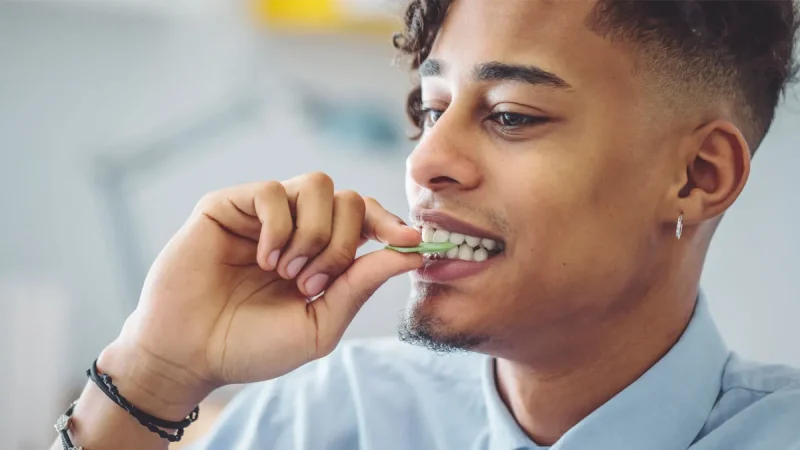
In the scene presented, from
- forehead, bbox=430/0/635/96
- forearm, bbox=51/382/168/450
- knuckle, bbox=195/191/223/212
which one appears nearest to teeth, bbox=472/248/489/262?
forehead, bbox=430/0/635/96

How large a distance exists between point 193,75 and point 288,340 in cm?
112

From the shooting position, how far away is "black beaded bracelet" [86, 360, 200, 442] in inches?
38.1

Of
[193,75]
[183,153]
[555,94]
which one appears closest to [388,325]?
[183,153]

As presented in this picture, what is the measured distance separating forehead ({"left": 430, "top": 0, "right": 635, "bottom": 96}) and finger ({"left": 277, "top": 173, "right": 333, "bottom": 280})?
229 millimetres

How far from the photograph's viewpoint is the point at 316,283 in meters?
0.95

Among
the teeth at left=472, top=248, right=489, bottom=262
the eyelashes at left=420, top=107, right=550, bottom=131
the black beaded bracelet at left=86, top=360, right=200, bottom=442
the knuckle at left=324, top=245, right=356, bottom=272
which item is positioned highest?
the eyelashes at left=420, top=107, right=550, bottom=131

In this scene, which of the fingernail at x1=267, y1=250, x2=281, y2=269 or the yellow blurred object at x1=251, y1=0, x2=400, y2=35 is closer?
the fingernail at x1=267, y1=250, x2=281, y2=269

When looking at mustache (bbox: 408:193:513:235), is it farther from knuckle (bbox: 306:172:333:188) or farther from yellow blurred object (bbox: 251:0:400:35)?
yellow blurred object (bbox: 251:0:400:35)

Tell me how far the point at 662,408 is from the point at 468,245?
0.32 meters

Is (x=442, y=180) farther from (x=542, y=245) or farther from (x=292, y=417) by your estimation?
(x=292, y=417)

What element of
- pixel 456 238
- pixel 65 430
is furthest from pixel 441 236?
pixel 65 430

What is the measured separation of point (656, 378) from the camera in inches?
38.9

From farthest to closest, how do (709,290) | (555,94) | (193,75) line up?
(193,75), (709,290), (555,94)

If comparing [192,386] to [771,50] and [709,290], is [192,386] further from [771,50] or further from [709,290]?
[709,290]
